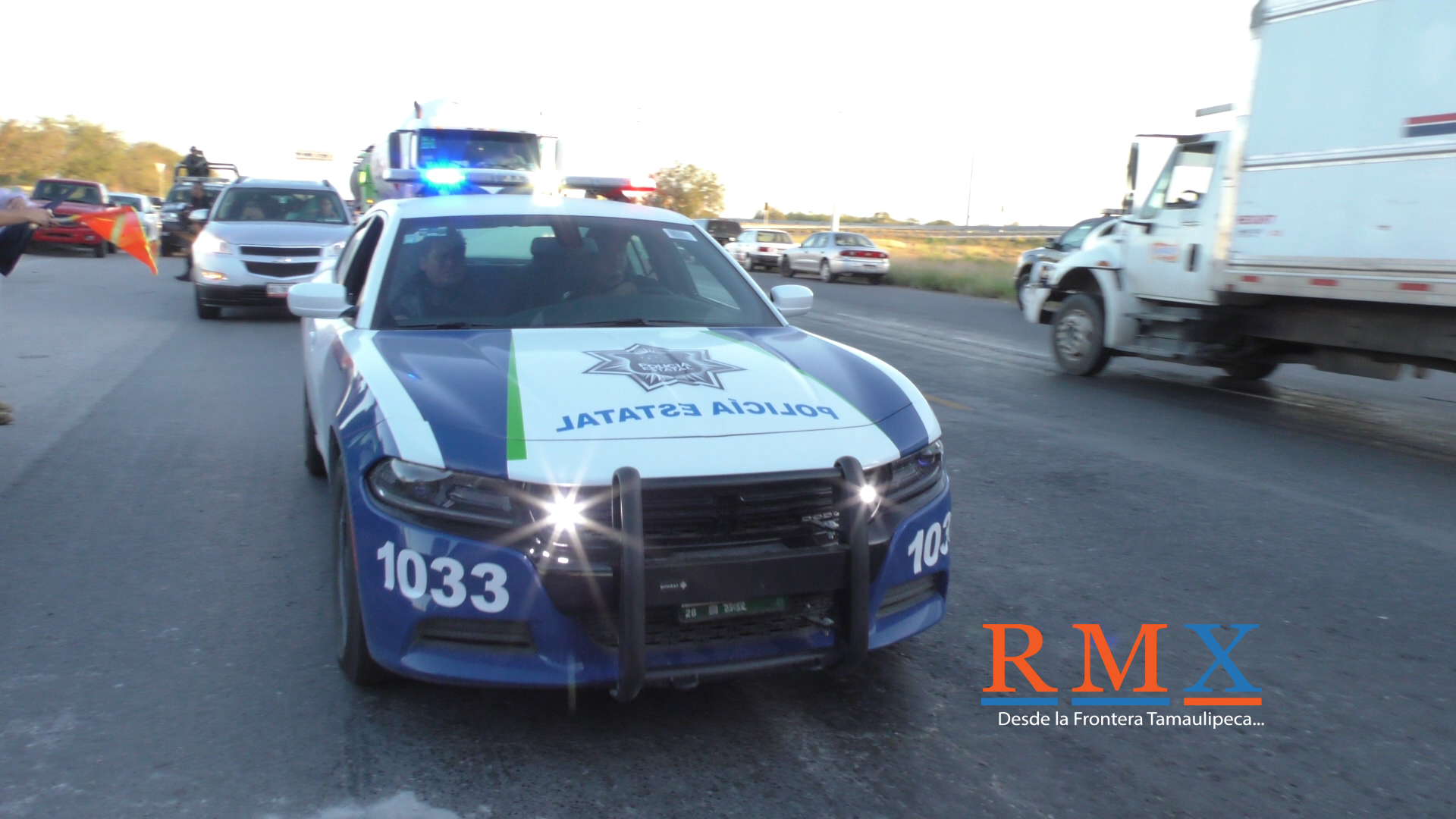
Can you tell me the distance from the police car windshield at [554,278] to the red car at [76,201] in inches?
994

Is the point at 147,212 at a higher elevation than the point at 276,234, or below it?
below

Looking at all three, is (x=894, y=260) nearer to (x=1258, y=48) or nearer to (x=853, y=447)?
(x=1258, y=48)

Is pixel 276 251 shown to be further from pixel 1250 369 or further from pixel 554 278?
pixel 1250 369

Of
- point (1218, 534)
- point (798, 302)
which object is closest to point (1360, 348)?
point (1218, 534)

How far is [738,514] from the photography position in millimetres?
3146

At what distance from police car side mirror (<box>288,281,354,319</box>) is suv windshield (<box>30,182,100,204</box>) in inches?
1065

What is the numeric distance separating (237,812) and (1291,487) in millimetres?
6081

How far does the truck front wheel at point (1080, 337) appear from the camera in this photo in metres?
11.7

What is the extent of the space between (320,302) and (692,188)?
71.9 meters

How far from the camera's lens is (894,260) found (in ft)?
134

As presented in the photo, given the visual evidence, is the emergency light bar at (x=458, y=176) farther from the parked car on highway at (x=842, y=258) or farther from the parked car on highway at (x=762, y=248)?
the parked car on highway at (x=762, y=248)

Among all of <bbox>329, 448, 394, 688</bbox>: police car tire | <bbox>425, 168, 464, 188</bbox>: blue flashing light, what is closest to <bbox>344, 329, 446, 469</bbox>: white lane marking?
<bbox>329, 448, 394, 688</bbox>: police car tire

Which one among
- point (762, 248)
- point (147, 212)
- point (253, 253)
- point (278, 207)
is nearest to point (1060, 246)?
point (278, 207)

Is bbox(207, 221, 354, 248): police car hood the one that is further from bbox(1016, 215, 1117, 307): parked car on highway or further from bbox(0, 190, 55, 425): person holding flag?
bbox(1016, 215, 1117, 307): parked car on highway
